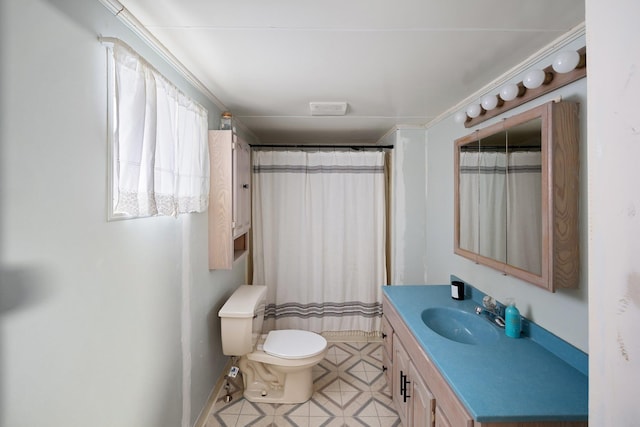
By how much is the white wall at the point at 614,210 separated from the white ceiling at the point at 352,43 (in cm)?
78

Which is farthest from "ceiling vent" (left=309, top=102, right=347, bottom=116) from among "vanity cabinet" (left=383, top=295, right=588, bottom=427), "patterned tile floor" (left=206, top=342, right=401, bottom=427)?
"patterned tile floor" (left=206, top=342, right=401, bottom=427)

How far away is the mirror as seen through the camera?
1130mm

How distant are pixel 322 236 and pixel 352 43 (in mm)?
1930

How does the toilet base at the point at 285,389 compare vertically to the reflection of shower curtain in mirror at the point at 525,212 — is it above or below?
below

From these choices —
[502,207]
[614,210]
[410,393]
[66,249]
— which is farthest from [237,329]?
[614,210]

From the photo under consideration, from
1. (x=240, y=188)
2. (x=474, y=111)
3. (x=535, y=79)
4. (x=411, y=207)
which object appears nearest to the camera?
(x=535, y=79)

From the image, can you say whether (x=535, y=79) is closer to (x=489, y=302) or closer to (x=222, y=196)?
(x=489, y=302)

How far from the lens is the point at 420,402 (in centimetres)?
134

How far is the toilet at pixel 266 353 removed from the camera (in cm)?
189

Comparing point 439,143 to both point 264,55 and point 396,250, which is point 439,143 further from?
point 264,55

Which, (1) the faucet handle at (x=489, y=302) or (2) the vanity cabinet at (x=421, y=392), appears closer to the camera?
(2) the vanity cabinet at (x=421, y=392)

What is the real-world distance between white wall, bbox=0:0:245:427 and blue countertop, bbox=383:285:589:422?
132 cm

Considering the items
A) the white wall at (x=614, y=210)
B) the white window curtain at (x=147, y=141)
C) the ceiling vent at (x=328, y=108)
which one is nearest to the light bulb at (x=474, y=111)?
the ceiling vent at (x=328, y=108)

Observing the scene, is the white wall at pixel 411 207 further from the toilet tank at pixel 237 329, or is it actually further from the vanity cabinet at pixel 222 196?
the vanity cabinet at pixel 222 196
